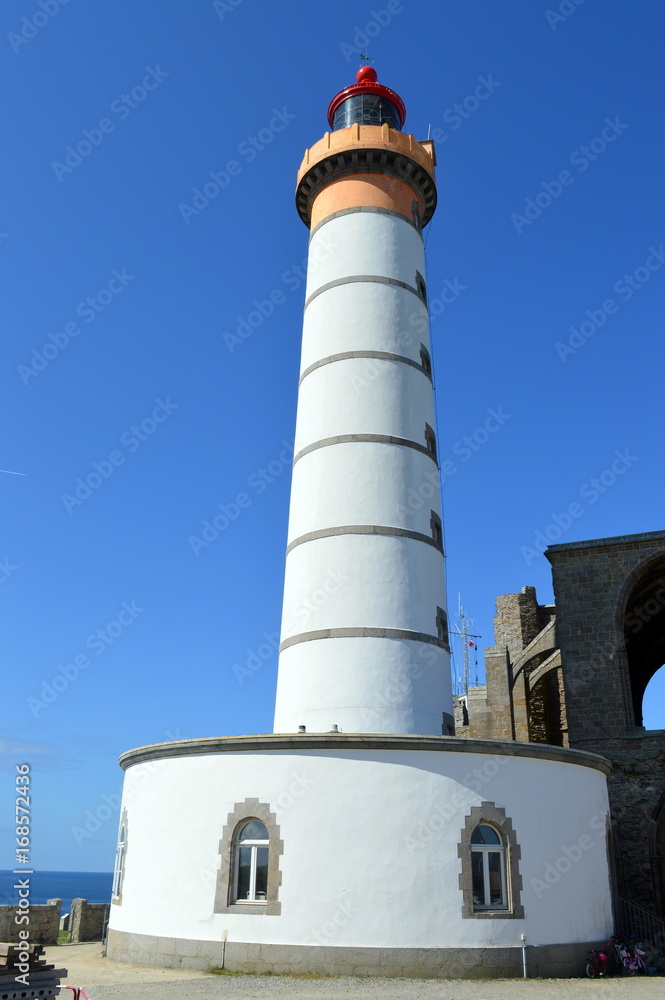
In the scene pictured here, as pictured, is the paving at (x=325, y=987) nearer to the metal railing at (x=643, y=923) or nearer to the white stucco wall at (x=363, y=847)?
the white stucco wall at (x=363, y=847)

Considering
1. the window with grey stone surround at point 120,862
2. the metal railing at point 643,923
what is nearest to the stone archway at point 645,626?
the metal railing at point 643,923

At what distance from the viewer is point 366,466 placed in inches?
675

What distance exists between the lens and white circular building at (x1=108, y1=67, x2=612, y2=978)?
12086mm

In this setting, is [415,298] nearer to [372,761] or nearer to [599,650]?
[599,650]

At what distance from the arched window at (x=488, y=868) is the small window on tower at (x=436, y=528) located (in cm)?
644

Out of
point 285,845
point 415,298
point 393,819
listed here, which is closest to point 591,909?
point 393,819

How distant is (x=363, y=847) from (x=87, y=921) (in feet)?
28.0

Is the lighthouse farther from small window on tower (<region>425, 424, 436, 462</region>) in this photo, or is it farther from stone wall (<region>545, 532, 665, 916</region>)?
stone wall (<region>545, 532, 665, 916</region>)

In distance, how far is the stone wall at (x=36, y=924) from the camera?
15820mm

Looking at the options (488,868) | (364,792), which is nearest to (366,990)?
(364,792)

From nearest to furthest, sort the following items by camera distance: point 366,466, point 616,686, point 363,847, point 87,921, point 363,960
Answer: point 363,960 → point 363,847 → point 366,466 → point 87,921 → point 616,686

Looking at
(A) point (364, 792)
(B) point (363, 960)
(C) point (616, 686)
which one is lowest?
(B) point (363, 960)

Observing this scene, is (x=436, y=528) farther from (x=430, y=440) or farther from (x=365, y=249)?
(x=365, y=249)

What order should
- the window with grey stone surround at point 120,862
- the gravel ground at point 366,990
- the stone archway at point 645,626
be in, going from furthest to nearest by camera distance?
the stone archway at point 645,626 → the window with grey stone surround at point 120,862 → the gravel ground at point 366,990
